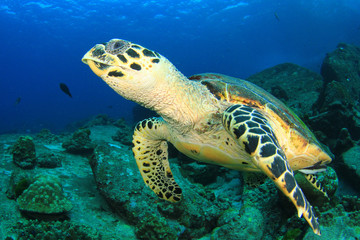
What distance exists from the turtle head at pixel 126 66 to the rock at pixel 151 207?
69.8 inches

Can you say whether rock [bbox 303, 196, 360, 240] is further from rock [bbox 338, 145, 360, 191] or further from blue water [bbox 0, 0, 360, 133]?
blue water [bbox 0, 0, 360, 133]

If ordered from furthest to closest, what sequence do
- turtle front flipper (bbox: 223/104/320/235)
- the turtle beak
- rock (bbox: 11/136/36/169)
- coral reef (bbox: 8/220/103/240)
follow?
rock (bbox: 11/136/36/169)
coral reef (bbox: 8/220/103/240)
the turtle beak
turtle front flipper (bbox: 223/104/320/235)

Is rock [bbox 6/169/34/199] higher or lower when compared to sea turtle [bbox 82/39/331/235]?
lower

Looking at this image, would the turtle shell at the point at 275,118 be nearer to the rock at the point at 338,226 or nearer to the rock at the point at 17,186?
the rock at the point at 338,226

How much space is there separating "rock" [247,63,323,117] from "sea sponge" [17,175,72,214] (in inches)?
318

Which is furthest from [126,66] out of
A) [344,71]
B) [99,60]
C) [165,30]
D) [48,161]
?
[165,30]

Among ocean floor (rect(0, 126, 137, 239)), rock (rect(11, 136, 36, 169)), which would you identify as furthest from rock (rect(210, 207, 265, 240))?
rock (rect(11, 136, 36, 169))

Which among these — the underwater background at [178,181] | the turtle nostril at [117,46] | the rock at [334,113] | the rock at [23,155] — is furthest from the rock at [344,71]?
the rock at [23,155]

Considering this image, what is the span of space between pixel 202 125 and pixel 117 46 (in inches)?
55.1

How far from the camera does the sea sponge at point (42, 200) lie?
8.59 ft

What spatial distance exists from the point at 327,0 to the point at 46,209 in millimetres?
57989

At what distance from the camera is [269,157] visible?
1.75 m

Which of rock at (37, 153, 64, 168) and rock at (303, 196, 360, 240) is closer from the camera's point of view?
rock at (303, 196, 360, 240)

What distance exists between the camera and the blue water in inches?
1393
